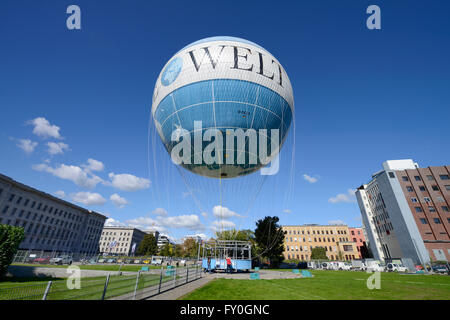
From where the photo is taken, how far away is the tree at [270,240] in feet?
141

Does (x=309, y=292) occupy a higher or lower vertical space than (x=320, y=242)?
lower

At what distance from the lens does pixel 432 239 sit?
44.6m

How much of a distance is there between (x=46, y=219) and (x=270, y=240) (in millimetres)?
64617

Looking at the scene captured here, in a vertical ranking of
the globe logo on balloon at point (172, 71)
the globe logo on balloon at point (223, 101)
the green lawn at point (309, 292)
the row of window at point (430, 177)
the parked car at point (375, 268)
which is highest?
the row of window at point (430, 177)

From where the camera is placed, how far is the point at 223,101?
1104cm

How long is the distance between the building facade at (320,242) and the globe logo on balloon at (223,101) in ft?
262

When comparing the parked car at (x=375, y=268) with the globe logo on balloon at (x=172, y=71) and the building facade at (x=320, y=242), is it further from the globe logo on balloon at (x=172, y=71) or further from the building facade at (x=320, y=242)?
the building facade at (x=320, y=242)

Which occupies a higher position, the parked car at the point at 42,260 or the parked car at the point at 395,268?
the parked car at the point at 42,260

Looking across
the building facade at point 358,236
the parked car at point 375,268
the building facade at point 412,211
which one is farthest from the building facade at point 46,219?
the building facade at point 358,236

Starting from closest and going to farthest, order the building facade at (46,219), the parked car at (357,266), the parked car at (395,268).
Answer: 1. the parked car at (395,268)
2. the parked car at (357,266)
3. the building facade at (46,219)

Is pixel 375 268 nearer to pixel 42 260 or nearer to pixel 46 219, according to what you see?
pixel 42 260

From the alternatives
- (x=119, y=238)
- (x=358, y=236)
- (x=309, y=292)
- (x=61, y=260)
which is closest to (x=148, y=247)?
(x=61, y=260)

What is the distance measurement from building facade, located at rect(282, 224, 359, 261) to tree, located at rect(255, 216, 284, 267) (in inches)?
1603
